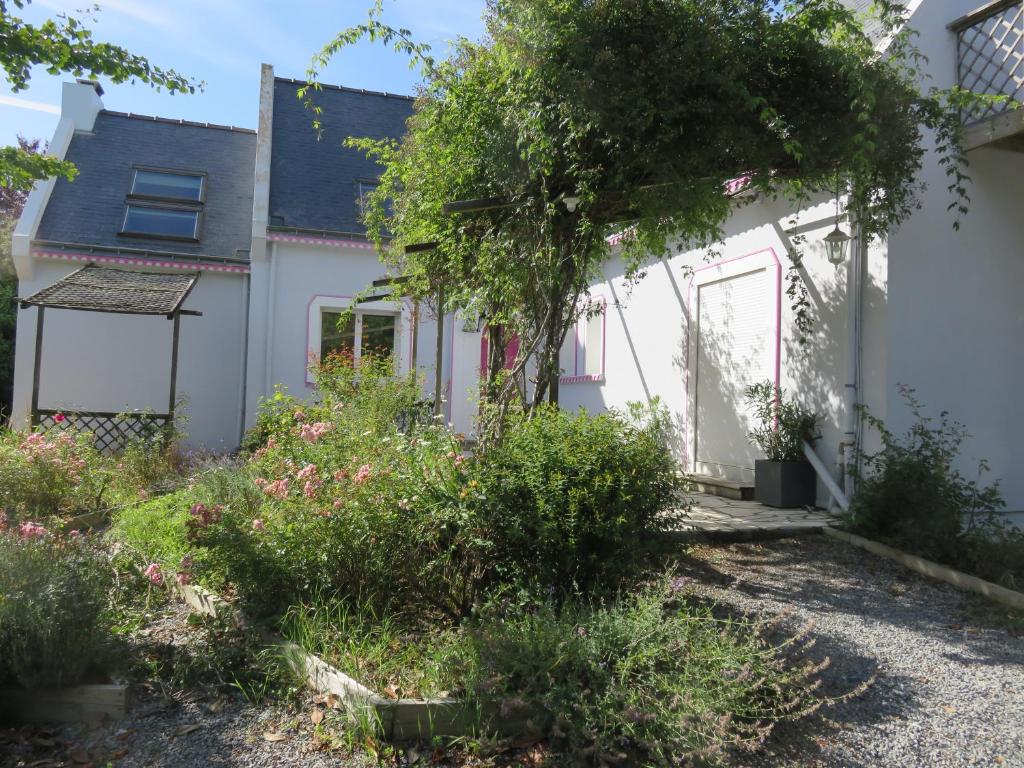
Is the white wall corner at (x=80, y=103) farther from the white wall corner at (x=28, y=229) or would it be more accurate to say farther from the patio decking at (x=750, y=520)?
the patio decking at (x=750, y=520)

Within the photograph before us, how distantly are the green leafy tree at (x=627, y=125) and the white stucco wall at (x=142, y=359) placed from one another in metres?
7.51

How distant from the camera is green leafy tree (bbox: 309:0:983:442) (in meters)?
4.88

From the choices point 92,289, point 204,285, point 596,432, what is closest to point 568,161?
point 596,432

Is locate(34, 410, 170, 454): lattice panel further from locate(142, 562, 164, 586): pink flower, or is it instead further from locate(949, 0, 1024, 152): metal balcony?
locate(949, 0, 1024, 152): metal balcony

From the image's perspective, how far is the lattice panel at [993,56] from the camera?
6.57m

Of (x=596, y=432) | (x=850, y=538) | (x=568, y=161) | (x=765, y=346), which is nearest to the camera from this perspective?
(x=596, y=432)

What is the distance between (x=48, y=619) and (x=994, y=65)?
8.07 metres

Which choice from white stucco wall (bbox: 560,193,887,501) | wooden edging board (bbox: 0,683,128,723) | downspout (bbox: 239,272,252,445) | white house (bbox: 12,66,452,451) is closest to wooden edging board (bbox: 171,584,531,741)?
wooden edging board (bbox: 0,683,128,723)

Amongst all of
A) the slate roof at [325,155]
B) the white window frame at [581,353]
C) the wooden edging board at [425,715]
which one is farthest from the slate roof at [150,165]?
the wooden edging board at [425,715]

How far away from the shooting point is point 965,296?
7062 millimetres

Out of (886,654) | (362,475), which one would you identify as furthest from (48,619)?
(886,654)

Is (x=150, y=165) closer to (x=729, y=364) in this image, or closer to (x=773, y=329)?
(x=729, y=364)

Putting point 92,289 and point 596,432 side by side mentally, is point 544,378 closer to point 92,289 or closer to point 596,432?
point 596,432

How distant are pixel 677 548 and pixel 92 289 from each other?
9.65 meters
